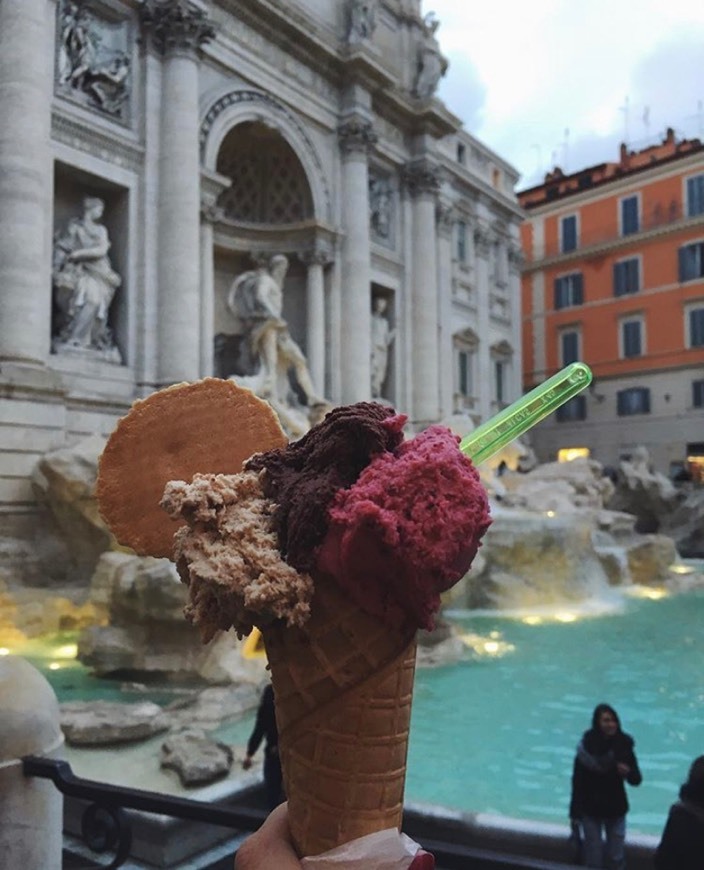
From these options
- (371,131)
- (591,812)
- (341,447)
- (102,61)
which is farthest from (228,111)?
(341,447)

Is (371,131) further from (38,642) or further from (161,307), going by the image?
(38,642)

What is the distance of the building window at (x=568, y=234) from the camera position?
2998 cm

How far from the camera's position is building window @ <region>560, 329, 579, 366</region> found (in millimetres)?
29891

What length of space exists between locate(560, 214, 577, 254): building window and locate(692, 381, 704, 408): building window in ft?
Result: 23.2

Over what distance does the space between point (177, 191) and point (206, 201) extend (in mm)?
1112

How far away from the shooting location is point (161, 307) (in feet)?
40.3

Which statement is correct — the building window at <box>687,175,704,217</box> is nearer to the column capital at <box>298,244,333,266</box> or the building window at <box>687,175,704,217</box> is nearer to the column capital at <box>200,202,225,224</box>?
the column capital at <box>298,244,333,266</box>

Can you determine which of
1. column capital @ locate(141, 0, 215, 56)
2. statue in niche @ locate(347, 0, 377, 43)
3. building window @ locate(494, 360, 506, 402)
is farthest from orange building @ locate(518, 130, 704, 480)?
column capital @ locate(141, 0, 215, 56)

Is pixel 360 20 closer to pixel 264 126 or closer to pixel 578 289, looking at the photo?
pixel 264 126

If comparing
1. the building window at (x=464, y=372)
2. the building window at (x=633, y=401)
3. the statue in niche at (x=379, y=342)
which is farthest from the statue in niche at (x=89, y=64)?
the building window at (x=633, y=401)

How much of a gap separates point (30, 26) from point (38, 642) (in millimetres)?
7838

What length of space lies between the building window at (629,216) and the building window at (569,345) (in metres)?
4.05

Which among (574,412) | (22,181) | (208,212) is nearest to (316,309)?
(208,212)

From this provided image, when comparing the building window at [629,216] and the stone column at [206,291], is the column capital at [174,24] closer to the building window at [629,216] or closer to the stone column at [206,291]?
the stone column at [206,291]
